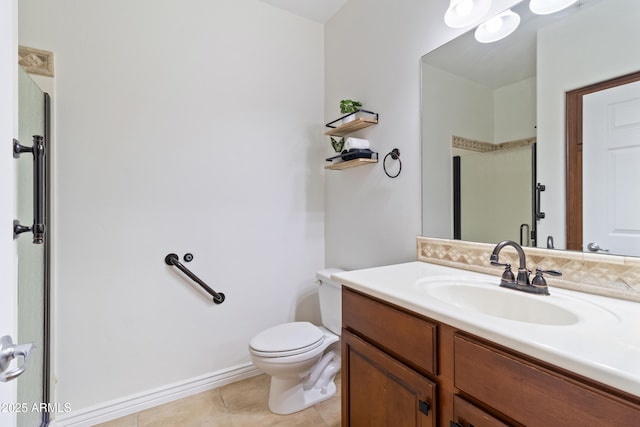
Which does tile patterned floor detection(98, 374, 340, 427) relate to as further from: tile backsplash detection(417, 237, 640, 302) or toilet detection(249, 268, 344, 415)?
tile backsplash detection(417, 237, 640, 302)

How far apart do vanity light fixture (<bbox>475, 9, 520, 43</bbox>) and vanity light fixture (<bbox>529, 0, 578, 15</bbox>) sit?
61 millimetres

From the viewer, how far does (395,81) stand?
169 centimetres

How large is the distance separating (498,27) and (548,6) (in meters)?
0.18

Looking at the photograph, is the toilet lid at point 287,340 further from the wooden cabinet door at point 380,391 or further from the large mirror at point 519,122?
the large mirror at point 519,122

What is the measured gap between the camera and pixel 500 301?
103 cm

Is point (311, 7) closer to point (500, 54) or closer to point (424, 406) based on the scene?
point (500, 54)

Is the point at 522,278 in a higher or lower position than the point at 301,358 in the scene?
higher

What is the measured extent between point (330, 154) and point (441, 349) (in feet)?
5.68

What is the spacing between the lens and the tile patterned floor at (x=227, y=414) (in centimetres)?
157

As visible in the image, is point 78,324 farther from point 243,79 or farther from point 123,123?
point 243,79

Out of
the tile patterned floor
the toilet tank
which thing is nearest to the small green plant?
the toilet tank

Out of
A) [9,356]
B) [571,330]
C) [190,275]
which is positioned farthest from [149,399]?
[571,330]

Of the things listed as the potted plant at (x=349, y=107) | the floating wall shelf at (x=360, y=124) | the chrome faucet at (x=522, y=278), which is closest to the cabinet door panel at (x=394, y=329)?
the chrome faucet at (x=522, y=278)

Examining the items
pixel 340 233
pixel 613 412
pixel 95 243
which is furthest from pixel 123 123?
pixel 613 412
